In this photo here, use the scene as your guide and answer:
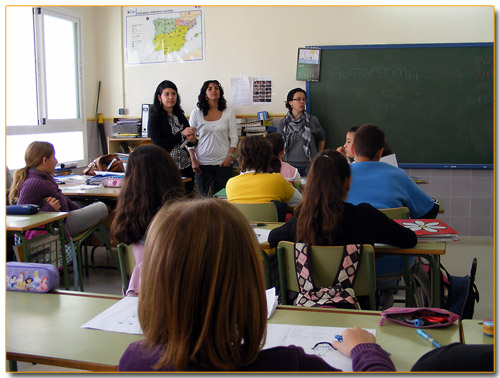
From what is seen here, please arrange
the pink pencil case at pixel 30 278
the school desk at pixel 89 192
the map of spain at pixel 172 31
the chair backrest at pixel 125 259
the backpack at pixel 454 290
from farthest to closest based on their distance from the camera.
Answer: the map of spain at pixel 172 31 → the school desk at pixel 89 192 → the backpack at pixel 454 290 → the chair backrest at pixel 125 259 → the pink pencil case at pixel 30 278

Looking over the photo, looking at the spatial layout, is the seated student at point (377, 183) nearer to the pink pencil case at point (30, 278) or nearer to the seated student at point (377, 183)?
the seated student at point (377, 183)

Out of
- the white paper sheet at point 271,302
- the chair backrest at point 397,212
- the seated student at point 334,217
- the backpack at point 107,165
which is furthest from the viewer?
the backpack at point 107,165

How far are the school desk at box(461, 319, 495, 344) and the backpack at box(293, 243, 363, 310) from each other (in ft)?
1.88

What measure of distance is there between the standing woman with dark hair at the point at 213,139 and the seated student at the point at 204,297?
4.54 metres

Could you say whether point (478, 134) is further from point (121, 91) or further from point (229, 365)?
point (229, 365)

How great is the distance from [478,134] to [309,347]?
4.96 metres

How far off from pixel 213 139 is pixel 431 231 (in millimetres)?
3324

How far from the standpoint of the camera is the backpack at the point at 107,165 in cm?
509

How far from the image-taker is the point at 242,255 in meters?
0.95

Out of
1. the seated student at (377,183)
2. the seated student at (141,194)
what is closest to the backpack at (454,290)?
the seated student at (377,183)

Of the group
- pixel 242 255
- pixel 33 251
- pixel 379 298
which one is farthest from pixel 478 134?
pixel 242 255

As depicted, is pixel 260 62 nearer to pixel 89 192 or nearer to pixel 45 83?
pixel 45 83

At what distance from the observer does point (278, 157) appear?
421cm

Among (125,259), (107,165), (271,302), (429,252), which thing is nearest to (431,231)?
(429,252)
